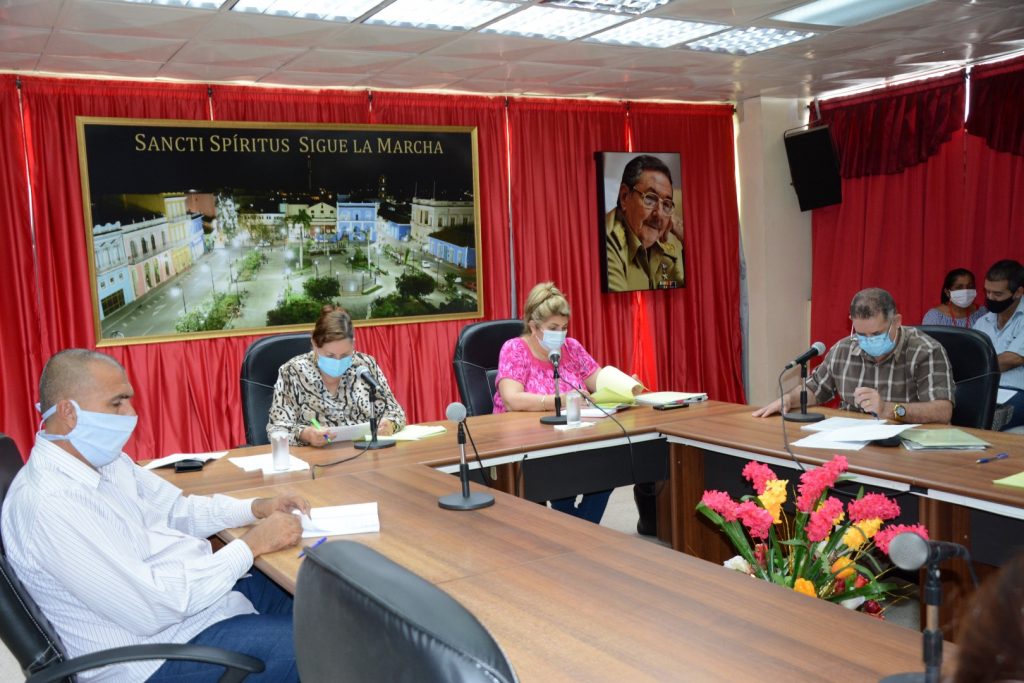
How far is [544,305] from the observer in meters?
3.95

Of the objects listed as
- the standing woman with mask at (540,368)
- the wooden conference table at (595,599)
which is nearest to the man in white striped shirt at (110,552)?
the wooden conference table at (595,599)

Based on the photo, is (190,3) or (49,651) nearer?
(49,651)

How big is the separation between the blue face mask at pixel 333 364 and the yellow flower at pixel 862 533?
2.33m

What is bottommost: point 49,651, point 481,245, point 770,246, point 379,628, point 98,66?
point 49,651

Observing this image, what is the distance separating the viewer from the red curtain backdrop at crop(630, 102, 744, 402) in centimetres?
677

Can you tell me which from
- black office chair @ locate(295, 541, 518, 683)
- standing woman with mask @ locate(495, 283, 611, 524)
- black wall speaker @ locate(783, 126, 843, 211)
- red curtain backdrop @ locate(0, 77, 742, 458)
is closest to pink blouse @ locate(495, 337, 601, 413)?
standing woman with mask @ locate(495, 283, 611, 524)

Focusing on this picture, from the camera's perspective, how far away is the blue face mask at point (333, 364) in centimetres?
348

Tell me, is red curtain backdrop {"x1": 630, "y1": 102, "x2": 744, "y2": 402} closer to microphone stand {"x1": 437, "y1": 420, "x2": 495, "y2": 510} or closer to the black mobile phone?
the black mobile phone

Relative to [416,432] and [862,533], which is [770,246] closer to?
[416,432]

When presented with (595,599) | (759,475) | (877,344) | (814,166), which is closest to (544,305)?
(877,344)

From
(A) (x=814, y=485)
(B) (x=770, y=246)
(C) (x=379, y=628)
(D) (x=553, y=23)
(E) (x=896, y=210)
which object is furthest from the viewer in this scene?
(B) (x=770, y=246)

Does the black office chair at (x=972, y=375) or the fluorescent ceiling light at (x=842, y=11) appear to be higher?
the fluorescent ceiling light at (x=842, y=11)

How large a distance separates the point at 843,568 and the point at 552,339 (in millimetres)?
2402

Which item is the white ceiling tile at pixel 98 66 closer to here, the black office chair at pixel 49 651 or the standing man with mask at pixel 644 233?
the standing man with mask at pixel 644 233
